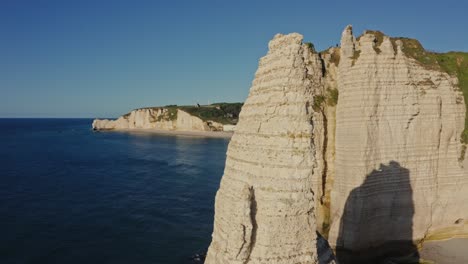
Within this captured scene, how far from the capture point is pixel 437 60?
2353cm

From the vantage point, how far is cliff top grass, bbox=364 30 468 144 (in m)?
22.1

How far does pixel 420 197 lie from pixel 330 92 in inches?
362

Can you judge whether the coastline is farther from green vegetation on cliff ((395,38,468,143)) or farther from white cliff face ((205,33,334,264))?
white cliff face ((205,33,334,264))

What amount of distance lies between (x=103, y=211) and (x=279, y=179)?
29868 mm

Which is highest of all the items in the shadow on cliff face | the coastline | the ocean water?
the coastline

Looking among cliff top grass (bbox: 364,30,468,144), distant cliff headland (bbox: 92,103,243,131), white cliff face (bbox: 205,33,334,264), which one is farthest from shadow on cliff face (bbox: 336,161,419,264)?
distant cliff headland (bbox: 92,103,243,131)

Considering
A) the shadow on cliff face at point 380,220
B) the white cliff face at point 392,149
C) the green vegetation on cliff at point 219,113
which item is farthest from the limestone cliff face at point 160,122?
the shadow on cliff face at point 380,220

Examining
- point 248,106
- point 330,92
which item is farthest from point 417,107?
point 248,106

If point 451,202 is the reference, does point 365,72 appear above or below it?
above

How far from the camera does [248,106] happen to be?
1010cm

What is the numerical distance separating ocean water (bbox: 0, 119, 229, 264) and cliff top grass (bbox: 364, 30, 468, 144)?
803 inches

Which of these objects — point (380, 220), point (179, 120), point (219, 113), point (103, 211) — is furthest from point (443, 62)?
point (219, 113)

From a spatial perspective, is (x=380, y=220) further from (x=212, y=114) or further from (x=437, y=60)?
(x=212, y=114)

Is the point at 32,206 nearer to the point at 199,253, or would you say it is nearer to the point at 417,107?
the point at 199,253
